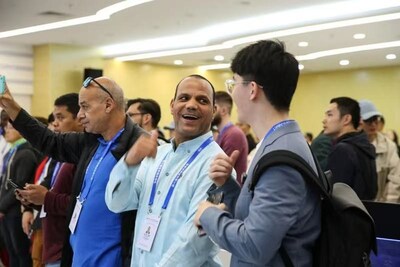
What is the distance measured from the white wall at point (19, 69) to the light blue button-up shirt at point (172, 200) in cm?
1147

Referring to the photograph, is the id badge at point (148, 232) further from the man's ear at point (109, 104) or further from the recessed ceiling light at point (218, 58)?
the recessed ceiling light at point (218, 58)

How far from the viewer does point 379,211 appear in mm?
2090

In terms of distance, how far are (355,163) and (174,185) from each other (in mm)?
1802

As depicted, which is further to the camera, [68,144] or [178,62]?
[178,62]

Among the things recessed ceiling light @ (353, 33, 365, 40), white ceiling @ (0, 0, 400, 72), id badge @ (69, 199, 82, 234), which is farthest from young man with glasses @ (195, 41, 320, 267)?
recessed ceiling light @ (353, 33, 365, 40)

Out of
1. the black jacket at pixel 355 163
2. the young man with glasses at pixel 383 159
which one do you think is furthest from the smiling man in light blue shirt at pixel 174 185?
the young man with glasses at pixel 383 159

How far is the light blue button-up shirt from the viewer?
1697 millimetres

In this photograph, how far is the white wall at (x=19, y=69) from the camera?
12.6m

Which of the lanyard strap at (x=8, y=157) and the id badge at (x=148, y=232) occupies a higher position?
the id badge at (x=148, y=232)

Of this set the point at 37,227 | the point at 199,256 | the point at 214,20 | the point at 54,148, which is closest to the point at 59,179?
the point at 54,148

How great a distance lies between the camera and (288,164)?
1.25 meters

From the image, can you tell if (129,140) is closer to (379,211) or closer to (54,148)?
(54,148)

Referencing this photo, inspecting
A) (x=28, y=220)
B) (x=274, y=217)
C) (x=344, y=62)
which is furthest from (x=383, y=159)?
(x=344, y=62)

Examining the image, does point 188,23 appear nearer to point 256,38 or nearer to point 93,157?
point 256,38
